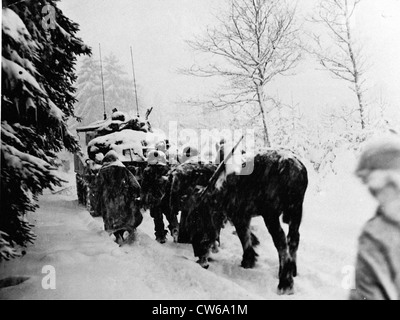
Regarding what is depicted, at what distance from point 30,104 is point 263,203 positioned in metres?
2.89

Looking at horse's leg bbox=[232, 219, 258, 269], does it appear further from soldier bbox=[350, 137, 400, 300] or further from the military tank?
the military tank

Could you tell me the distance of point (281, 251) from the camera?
12.8 feet

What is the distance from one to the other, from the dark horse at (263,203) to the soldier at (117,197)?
3.84 feet

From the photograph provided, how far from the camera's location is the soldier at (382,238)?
12.4 ft

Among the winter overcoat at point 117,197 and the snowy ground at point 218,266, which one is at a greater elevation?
the winter overcoat at point 117,197

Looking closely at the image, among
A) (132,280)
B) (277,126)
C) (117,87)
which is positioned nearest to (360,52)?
(277,126)

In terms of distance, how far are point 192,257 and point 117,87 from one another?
8.18ft

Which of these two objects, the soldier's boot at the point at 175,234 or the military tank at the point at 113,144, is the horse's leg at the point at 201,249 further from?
the military tank at the point at 113,144

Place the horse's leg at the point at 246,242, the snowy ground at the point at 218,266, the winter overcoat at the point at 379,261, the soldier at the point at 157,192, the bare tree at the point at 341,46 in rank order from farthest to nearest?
the soldier at the point at 157,192 < the bare tree at the point at 341,46 < the horse's leg at the point at 246,242 < the snowy ground at the point at 218,266 < the winter overcoat at the point at 379,261

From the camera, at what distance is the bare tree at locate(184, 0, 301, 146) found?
15.1ft

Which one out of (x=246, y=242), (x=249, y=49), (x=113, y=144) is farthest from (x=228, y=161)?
(x=113, y=144)

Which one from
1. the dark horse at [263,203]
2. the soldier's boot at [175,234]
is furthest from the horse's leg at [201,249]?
the soldier's boot at [175,234]

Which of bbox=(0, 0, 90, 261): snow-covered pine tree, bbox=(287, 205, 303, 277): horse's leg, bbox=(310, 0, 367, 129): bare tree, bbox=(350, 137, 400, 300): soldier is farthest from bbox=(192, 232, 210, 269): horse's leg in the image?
bbox=(310, 0, 367, 129): bare tree

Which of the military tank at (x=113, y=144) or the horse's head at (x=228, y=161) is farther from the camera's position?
the military tank at (x=113, y=144)
